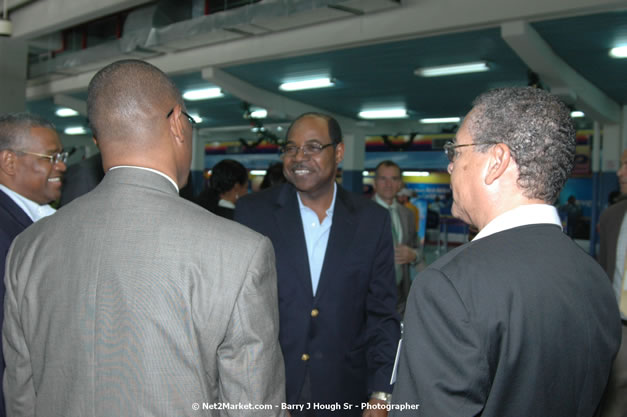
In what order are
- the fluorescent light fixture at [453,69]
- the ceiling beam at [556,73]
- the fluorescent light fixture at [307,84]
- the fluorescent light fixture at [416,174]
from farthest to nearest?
the fluorescent light fixture at [416,174] → the fluorescent light fixture at [307,84] → the fluorescent light fixture at [453,69] → the ceiling beam at [556,73]

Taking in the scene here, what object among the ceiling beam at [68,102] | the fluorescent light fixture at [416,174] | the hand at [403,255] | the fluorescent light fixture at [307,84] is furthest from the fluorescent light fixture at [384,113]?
the hand at [403,255]

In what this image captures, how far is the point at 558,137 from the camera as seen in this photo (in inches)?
44.3

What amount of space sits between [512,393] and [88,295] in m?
0.96

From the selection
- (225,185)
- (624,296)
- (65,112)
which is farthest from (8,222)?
(65,112)

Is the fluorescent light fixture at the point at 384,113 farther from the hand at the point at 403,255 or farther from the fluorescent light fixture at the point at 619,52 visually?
the hand at the point at 403,255

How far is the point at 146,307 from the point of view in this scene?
1.05m

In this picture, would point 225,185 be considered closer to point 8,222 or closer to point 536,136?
point 8,222

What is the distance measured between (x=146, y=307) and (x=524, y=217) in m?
0.90

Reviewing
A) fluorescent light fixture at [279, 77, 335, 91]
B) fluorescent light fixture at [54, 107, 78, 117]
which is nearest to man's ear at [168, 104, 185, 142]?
fluorescent light fixture at [279, 77, 335, 91]

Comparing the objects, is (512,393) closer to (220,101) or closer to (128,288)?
(128,288)

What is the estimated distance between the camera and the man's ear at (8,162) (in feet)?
6.87

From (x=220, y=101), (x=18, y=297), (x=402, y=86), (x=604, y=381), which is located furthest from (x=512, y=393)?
(x=220, y=101)

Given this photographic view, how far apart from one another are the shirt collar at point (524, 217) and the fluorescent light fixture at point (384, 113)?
1174 centimetres

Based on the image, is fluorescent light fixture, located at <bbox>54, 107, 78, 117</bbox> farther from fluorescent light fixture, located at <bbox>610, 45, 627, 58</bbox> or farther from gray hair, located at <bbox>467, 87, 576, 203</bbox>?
gray hair, located at <bbox>467, 87, 576, 203</bbox>
